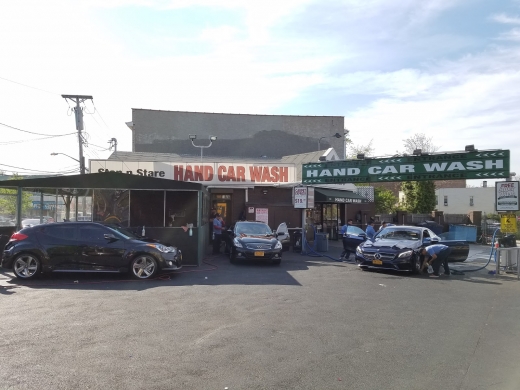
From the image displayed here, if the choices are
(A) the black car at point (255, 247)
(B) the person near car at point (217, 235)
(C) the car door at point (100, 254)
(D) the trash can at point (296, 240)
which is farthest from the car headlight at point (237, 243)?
(D) the trash can at point (296, 240)

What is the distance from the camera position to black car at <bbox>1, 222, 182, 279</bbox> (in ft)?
39.3

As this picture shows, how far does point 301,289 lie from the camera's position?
10875 mm

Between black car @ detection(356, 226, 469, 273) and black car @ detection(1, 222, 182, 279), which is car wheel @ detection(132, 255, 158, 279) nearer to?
black car @ detection(1, 222, 182, 279)

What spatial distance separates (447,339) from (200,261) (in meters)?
9.53

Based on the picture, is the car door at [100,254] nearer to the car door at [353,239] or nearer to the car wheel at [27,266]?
the car wheel at [27,266]

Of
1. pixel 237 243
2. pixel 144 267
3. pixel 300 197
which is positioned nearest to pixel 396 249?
pixel 237 243

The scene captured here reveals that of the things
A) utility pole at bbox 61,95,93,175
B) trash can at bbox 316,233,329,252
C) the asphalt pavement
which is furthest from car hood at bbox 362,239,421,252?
utility pole at bbox 61,95,93,175

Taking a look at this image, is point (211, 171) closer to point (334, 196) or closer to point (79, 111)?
point (334, 196)

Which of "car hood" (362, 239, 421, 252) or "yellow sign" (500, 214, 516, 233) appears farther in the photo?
"yellow sign" (500, 214, 516, 233)

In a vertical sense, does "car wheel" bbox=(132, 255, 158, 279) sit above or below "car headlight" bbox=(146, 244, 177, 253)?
below

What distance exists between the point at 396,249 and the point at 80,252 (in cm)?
876

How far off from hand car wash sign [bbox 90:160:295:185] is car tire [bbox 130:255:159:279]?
10.8 m

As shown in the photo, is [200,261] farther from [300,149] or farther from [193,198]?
[300,149]

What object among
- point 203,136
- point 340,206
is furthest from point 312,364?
point 203,136
